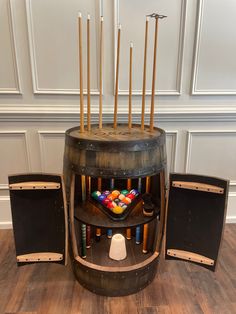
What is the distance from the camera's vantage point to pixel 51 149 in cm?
170

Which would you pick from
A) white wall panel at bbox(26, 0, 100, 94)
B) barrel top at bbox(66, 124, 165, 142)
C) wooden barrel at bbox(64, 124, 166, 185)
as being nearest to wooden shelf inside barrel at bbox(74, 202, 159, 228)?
wooden barrel at bbox(64, 124, 166, 185)

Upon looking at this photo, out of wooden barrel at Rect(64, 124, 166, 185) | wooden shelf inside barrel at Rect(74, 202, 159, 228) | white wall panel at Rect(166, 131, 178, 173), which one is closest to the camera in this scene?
wooden barrel at Rect(64, 124, 166, 185)

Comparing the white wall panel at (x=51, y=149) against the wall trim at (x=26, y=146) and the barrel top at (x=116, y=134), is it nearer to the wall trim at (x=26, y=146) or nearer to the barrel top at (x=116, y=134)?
the wall trim at (x=26, y=146)

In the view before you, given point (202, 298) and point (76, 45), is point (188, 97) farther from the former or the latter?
point (202, 298)

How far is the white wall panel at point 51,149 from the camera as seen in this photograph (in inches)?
65.6

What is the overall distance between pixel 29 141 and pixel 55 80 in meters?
0.46

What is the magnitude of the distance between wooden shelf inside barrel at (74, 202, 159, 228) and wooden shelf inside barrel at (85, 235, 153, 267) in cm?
30

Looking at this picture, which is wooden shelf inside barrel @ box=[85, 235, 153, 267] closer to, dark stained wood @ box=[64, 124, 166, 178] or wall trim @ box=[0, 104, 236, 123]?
dark stained wood @ box=[64, 124, 166, 178]

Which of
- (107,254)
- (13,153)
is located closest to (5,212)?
(13,153)

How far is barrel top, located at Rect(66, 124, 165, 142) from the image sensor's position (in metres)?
1.11

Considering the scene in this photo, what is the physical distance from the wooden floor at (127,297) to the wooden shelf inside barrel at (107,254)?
15 centimetres

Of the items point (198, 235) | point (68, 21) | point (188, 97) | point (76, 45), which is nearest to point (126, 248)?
point (198, 235)

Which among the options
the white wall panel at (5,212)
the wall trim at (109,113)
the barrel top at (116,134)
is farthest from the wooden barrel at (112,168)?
the white wall panel at (5,212)

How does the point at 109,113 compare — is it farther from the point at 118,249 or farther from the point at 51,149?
the point at 118,249
